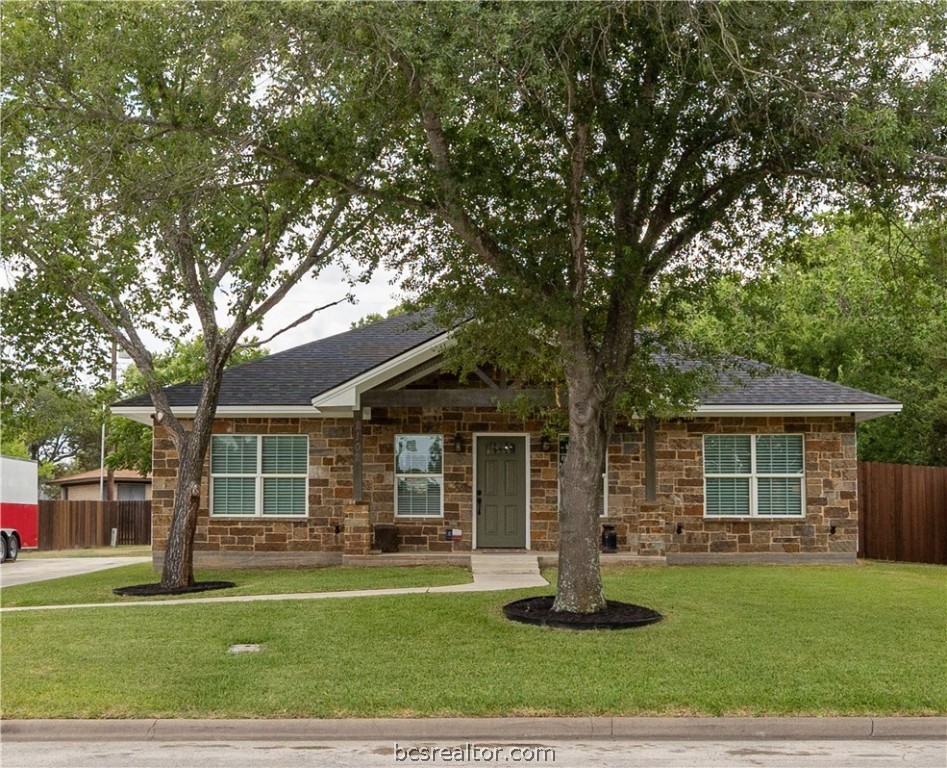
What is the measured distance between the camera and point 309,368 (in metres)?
20.2

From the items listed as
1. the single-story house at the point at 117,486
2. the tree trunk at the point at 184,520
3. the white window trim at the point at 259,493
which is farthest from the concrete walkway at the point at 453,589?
the single-story house at the point at 117,486

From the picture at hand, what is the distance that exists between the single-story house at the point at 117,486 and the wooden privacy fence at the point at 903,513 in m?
33.1

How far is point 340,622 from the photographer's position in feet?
36.5

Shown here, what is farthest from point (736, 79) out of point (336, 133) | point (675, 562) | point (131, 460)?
point (131, 460)

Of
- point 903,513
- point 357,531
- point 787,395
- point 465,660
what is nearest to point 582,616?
point 465,660

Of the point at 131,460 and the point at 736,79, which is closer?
the point at 736,79

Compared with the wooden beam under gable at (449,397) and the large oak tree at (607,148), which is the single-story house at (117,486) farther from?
the large oak tree at (607,148)

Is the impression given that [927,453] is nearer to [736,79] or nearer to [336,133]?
[736,79]

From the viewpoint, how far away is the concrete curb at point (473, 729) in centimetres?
766

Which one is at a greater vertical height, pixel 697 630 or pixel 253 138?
pixel 253 138

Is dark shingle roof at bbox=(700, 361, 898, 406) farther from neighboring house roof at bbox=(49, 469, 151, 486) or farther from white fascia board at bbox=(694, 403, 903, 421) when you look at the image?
neighboring house roof at bbox=(49, 469, 151, 486)

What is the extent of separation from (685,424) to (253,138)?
10.6 meters

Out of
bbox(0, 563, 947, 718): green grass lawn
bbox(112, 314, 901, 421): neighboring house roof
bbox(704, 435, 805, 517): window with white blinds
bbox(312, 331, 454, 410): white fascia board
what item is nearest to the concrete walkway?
bbox(0, 563, 947, 718): green grass lawn

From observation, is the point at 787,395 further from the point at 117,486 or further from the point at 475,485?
the point at 117,486
